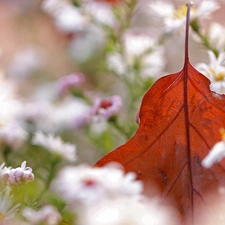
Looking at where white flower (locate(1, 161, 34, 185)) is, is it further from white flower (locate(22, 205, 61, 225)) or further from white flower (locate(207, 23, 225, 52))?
white flower (locate(207, 23, 225, 52))

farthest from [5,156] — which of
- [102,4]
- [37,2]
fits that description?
[37,2]

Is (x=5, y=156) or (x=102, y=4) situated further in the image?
(x=102, y=4)

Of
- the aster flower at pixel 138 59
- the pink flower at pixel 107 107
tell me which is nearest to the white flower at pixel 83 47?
the aster flower at pixel 138 59

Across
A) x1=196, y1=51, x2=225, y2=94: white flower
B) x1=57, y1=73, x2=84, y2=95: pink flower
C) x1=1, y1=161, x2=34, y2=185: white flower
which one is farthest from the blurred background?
x1=1, y1=161, x2=34, y2=185: white flower

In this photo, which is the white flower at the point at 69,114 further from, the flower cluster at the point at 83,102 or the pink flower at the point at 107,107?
the pink flower at the point at 107,107

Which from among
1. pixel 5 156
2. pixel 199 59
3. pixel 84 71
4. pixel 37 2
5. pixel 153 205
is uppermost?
pixel 37 2

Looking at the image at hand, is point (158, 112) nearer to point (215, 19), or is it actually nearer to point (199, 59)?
point (199, 59)
